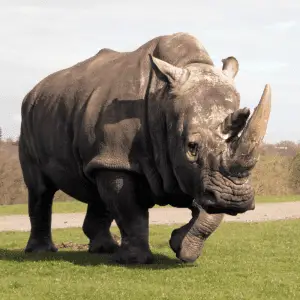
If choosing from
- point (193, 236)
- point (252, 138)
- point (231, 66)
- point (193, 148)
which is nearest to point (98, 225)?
point (193, 236)

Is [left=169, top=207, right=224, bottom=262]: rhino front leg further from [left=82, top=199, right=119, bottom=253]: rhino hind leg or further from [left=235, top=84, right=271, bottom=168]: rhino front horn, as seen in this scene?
[left=82, top=199, right=119, bottom=253]: rhino hind leg

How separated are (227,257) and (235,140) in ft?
Answer: 8.03

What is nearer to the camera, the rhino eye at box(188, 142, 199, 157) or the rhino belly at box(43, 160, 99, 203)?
the rhino eye at box(188, 142, 199, 157)

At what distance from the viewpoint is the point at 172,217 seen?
1895cm

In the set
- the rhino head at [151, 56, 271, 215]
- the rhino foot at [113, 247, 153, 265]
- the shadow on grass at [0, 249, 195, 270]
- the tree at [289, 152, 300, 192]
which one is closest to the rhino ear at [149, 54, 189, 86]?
the rhino head at [151, 56, 271, 215]

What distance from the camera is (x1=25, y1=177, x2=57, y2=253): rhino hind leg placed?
33.3 ft

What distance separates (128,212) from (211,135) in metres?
1.52

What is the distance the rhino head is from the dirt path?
29.9ft

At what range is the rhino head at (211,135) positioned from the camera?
714 cm

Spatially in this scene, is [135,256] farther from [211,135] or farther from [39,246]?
[39,246]

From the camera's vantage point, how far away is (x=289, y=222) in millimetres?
15266

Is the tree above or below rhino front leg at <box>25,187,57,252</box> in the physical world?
below

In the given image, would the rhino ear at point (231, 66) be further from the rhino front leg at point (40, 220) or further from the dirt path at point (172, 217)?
the dirt path at point (172, 217)

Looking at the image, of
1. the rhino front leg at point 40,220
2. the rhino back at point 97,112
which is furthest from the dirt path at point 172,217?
the rhino back at point 97,112
